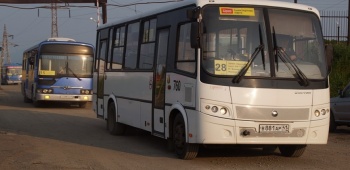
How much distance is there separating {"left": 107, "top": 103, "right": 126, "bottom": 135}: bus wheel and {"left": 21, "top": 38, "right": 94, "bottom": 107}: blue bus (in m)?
10.5

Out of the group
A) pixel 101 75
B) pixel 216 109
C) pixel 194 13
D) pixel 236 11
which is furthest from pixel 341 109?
pixel 194 13

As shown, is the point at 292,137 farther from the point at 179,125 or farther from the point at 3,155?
the point at 3,155

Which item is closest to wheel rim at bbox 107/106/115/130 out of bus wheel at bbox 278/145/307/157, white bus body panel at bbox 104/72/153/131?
white bus body panel at bbox 104/72/153/131

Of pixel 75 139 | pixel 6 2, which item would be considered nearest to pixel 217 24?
pixel 75 139

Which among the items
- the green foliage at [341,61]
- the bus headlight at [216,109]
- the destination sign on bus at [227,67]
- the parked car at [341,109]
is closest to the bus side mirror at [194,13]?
the destination sign on bus at [227,67]

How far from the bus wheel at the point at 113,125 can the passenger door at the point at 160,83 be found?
10.4 ft

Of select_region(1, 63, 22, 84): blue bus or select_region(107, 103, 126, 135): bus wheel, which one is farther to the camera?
select_region(1, 63, 22, 84): blue bus

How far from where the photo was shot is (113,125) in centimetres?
1561

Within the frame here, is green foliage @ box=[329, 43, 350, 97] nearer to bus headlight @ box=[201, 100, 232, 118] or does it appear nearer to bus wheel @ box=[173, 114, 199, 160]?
bus wheel @ box=[173, 114, 199, 160]

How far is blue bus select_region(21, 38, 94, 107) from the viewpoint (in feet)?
84.9

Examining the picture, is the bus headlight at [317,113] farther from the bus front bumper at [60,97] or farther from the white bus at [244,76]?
the bus front bumper at [60,97]

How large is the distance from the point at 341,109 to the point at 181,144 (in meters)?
8.13

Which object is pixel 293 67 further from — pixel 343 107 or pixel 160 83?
pixel 343 107

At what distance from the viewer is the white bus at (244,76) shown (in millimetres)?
10086
